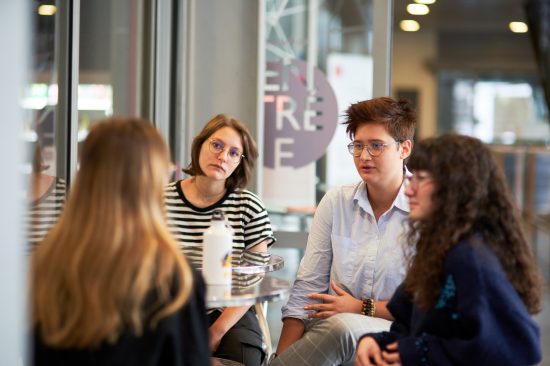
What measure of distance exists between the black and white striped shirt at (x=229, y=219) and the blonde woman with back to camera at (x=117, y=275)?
1.17 m

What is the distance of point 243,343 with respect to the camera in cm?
277

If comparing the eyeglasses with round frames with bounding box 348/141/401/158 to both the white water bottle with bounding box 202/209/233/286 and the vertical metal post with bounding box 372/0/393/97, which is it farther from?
the vertical metal post with bounding box 372/0/393/97


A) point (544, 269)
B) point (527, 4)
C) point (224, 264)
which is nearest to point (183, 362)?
point (224, 264)

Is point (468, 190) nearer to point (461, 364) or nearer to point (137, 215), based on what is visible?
point (461, 364)

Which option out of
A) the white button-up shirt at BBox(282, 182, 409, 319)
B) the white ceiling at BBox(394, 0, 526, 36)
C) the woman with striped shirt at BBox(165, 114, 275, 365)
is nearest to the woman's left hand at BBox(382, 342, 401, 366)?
the white button-up shirt at BBox(282, 182, 409, 319)

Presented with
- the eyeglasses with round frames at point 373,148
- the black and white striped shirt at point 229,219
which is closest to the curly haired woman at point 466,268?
the eyeglasses with round frames at point 373,148

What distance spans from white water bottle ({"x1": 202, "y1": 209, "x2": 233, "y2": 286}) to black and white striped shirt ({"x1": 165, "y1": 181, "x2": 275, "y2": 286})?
58 centimetres

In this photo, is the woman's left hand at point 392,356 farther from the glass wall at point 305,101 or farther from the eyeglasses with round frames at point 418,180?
the glass wall at point 305,101

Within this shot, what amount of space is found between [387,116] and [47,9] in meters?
1.33

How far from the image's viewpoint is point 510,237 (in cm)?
189

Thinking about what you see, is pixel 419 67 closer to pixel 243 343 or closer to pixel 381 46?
pixel 381 46

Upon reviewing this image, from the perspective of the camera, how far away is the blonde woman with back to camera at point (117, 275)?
1.54 meters

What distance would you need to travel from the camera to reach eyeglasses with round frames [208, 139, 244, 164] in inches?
111

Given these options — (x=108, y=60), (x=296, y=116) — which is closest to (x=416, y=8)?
(x=296, y=116)
